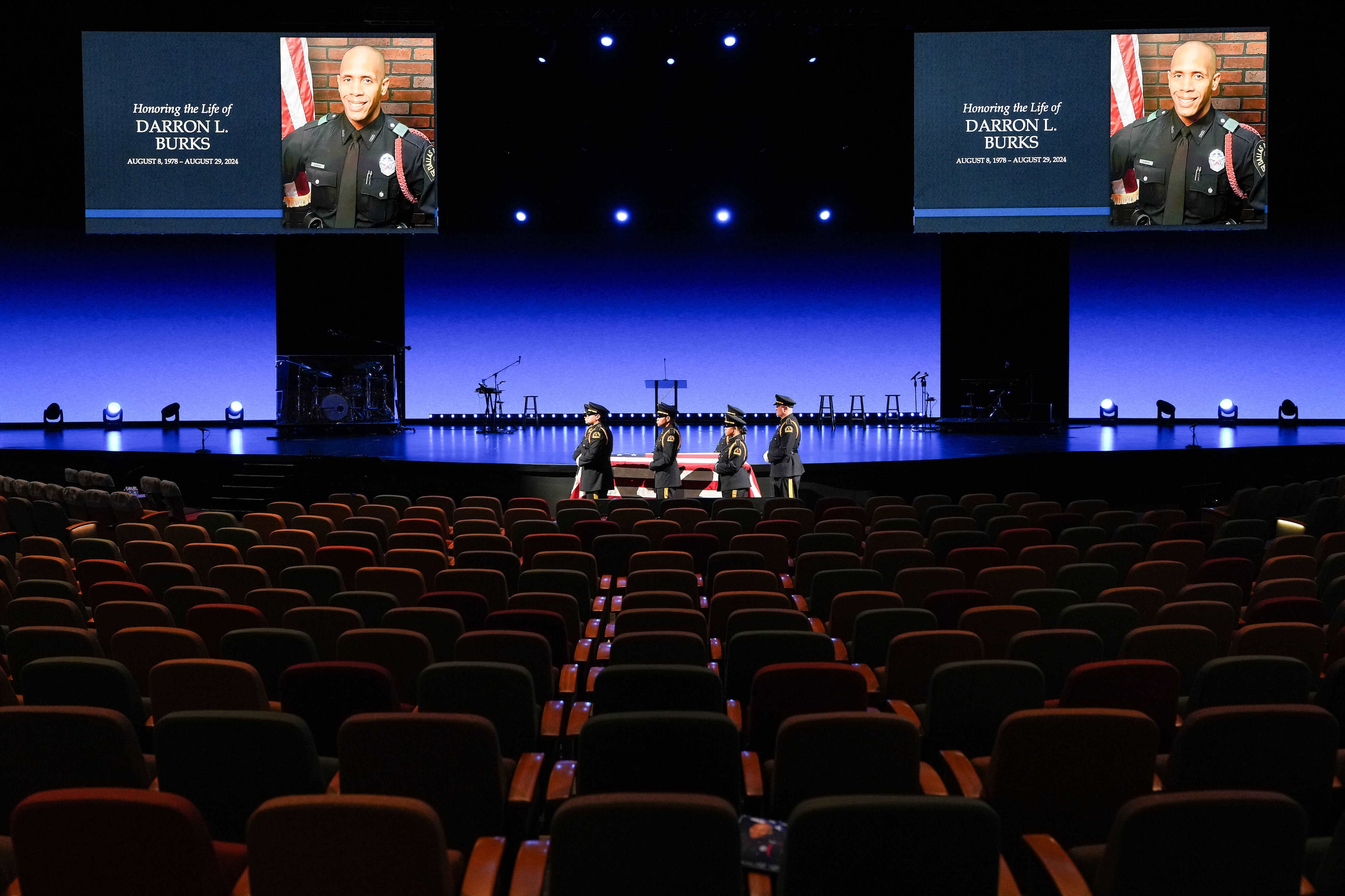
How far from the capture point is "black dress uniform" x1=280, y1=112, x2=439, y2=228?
43.0 ft

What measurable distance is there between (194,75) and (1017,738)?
1353 centimetres

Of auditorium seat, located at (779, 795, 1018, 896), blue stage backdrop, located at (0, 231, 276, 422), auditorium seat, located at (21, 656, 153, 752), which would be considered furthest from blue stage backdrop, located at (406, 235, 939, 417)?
auditorium seat, located at (779, 795, 1018, 896)

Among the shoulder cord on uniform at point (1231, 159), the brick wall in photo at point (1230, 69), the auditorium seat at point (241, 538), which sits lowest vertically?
the auditorium seat at point (241, 538)

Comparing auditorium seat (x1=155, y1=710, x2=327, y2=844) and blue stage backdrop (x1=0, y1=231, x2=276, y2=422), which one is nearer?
auditorium seat (x1=155, y1=710, x2=327, y2=844)

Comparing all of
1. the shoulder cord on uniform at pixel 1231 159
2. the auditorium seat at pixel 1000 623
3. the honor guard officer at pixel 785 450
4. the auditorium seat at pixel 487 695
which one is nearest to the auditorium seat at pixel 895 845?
the auditorium seat at pixel 487 695

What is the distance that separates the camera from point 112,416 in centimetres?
1822

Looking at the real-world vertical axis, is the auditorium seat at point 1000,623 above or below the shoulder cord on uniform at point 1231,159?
below

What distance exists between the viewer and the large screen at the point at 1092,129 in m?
12.8

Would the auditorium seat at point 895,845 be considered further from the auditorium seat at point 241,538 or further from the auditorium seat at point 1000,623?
the auditorium seat at point 241,538

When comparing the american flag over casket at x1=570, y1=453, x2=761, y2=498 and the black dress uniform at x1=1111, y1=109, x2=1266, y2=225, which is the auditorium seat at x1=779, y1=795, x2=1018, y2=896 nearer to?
the american flag over casket at x1=570, y1=453, x2=761, y2=498

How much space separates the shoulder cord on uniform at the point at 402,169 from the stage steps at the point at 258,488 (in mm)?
3688

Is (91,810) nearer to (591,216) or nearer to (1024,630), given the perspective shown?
(1024,630)

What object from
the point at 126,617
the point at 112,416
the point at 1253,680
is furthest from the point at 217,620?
the point at 112,416

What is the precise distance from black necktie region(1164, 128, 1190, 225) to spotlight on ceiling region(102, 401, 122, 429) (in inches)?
656
